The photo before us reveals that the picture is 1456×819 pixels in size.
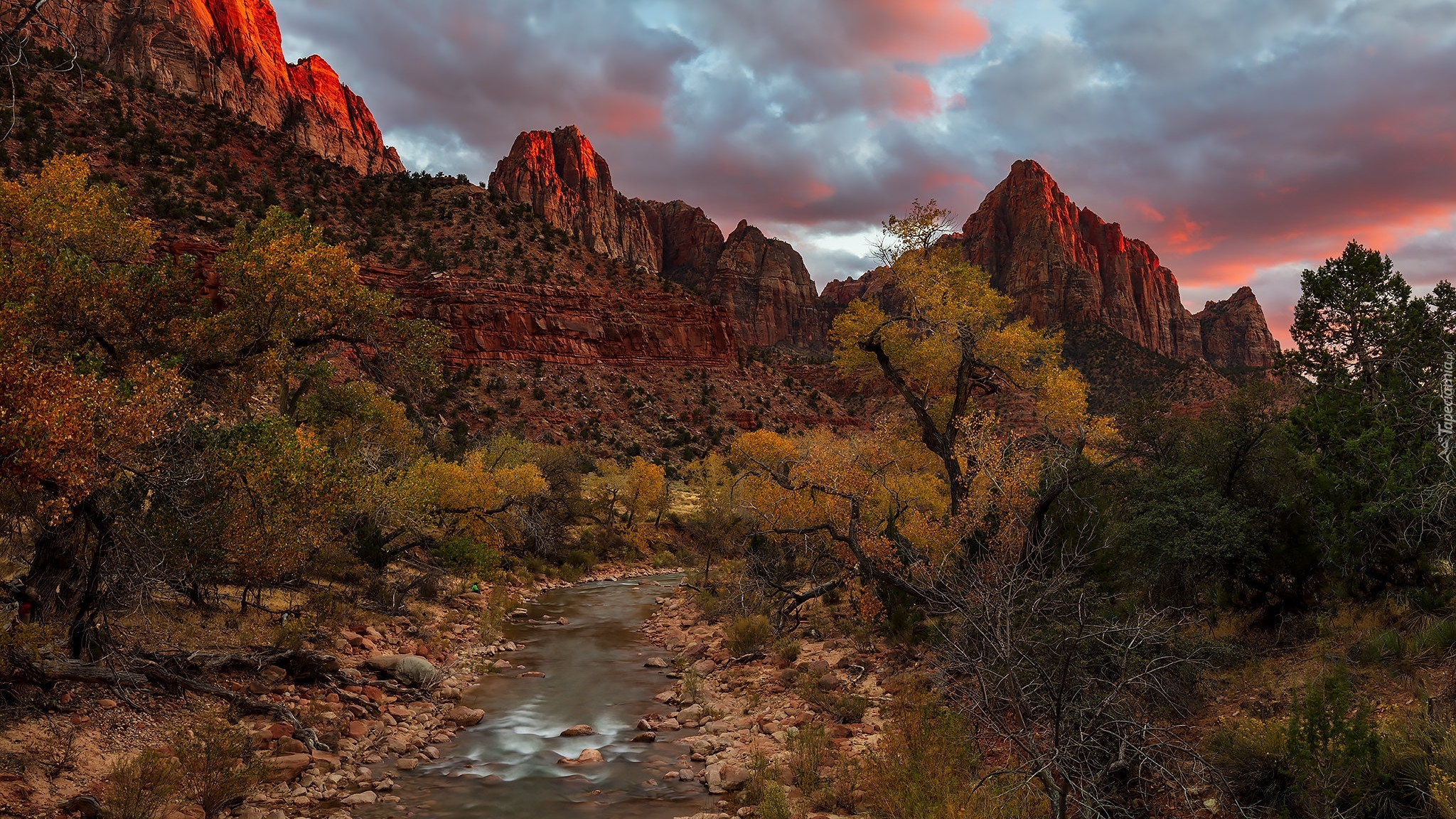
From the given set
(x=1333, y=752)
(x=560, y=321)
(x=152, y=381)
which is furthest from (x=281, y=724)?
(x=560, y=321)

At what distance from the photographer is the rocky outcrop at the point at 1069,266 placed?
444ft

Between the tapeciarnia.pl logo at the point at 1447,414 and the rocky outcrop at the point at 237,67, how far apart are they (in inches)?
3273

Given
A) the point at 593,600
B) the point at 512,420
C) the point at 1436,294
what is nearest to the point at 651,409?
the point at 512,420

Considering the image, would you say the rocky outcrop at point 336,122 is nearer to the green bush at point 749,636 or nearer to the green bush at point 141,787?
the green bush at point 749,636

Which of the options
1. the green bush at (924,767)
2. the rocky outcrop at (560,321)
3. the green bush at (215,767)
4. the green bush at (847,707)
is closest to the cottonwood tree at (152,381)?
the green bush at (215,767)

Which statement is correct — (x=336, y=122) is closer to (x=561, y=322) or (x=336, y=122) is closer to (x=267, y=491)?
(x=561, y=322)

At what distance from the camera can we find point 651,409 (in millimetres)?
66562

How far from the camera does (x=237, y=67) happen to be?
10331 cm

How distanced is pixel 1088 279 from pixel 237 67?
150 m

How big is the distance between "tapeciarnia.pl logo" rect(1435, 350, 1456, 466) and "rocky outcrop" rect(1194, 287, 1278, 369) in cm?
17346

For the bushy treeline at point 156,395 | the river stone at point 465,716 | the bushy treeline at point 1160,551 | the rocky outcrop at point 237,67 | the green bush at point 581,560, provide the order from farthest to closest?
the rocky outcrop at point 237,67 < the green bush at point 581,560 < the river stone at point 465,716 < the bushy treeline at point 156,395 < the bushy treeline at point 1160,551

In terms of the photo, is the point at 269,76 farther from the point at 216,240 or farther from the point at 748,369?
the point at 748,369

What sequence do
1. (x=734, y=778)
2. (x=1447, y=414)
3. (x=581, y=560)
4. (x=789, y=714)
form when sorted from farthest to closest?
1. (x=581, y=560)
2. (x=789, y=714)
3. (x=734, y=778)
4. (x=1447, y=414)

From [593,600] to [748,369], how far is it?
57825mm
